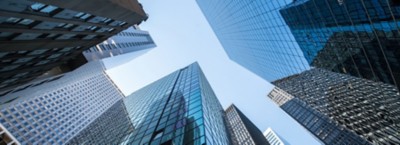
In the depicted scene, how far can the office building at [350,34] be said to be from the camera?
32031 mm

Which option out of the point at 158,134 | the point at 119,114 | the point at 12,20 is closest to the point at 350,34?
the point at 158,134

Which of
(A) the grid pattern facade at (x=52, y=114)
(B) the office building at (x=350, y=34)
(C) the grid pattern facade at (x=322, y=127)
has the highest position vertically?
(A) the grid pattern facade at (x=52, y=114)

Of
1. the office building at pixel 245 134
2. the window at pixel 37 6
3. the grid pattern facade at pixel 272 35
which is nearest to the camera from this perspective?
the window at pixel 37 6

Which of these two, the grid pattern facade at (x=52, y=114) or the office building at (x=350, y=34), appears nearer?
the office building at (x=350, y=34)

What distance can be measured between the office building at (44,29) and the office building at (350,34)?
862 inches

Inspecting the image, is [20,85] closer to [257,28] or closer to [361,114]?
[257,28]

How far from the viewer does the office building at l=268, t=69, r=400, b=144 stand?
105062 millimetres

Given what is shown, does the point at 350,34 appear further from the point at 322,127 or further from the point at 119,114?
the point at 322,127

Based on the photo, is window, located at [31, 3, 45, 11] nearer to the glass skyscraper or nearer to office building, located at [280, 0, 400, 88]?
the glass skyscraper

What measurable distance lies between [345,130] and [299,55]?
76.5m

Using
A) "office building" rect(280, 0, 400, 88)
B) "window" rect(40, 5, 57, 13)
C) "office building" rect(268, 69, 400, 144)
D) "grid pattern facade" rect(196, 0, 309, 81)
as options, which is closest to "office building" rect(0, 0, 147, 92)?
"window" rect(40, 5, 57, 13)

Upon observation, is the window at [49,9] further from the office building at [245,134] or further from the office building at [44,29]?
the office building at [245,134]

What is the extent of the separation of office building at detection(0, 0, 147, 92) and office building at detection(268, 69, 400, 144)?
91.8m

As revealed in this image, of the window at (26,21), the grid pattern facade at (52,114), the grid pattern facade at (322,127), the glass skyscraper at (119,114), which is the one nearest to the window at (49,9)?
the window at (26,21)
